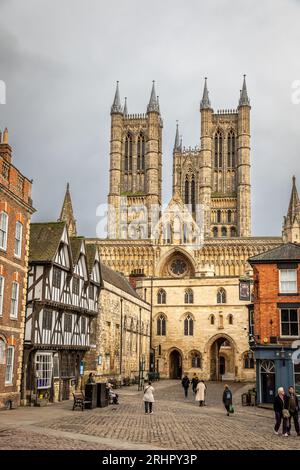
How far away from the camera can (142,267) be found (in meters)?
80.2

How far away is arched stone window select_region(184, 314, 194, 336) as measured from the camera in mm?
58812

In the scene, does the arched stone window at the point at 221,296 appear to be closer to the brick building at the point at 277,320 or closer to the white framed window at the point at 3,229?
the brick building at the point at 277,320

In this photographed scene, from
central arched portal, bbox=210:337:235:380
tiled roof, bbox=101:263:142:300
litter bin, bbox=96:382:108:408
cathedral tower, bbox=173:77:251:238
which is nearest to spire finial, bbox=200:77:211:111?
cathedral tower, bbox=173:77:251:238

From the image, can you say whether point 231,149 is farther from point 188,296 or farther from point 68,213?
point 188,296

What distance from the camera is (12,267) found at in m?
23.6

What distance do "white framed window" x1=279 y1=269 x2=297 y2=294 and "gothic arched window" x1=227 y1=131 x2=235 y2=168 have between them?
77.2 meters

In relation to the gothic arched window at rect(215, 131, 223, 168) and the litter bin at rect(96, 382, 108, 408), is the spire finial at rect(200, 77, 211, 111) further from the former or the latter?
the litter bin at rect(96, 382, 108, 408)

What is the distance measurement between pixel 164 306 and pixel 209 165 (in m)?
48.5

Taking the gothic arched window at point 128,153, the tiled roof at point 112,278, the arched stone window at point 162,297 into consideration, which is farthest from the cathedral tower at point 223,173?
the tiled roof at point 112,278

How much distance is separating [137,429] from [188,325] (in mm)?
41487

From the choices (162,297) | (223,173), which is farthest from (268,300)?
(223,173)
